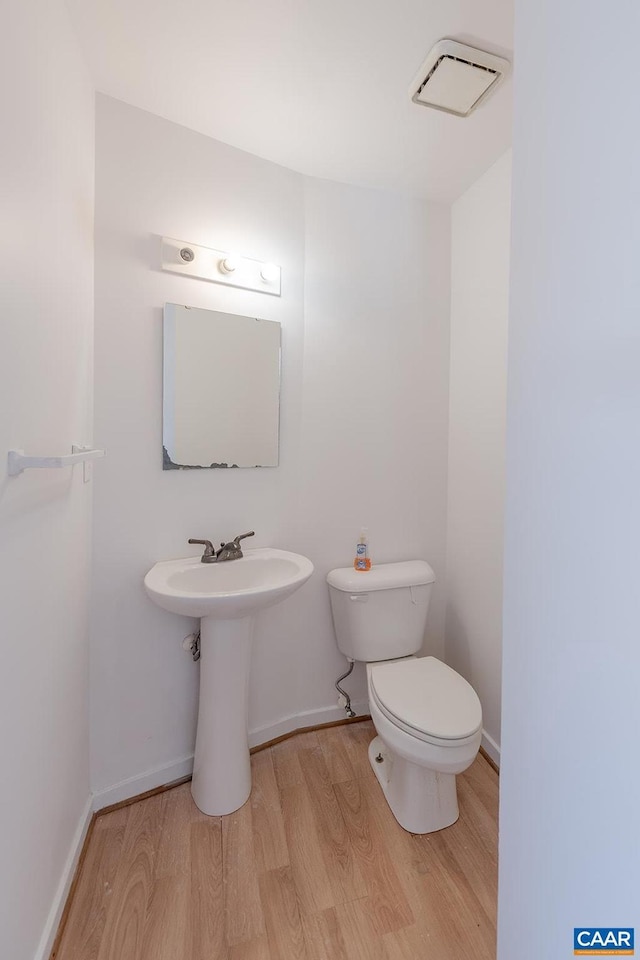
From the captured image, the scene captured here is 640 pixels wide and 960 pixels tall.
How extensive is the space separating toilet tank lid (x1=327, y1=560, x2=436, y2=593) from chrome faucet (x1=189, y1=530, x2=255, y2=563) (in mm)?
447

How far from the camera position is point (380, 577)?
1696 millimetres

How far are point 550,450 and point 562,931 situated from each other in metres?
0.61

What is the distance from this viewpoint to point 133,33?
1.12 meters

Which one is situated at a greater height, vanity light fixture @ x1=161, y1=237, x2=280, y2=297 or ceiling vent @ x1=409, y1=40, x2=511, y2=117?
ceiling vent @ x1=409, y1=40, x2=511, y2=117

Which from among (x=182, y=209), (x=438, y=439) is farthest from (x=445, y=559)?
(x=182, y=209)

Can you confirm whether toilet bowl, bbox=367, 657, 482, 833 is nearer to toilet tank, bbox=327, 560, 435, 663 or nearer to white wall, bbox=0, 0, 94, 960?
toilet tank, bbox=327, 560, 435, 663

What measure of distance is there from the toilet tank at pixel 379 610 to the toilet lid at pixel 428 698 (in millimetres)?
83

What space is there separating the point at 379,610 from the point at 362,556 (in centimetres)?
24

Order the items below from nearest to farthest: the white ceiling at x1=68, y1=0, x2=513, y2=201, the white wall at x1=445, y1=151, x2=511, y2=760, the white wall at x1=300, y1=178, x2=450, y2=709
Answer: the white ceiling at x1=68, y1=0, x2=513, y2=201
the white wall at x1=445, y1=151, x2=511, y2=760
the white wall at x1=300, y1=178, x2=450, y2=709

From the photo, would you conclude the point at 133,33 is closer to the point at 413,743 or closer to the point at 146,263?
the point at 146,263

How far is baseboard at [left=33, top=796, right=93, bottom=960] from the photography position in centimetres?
96

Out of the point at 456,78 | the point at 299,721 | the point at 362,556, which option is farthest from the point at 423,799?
the point at 456,78

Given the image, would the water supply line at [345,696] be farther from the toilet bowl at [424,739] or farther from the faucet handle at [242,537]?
the faucet handle at [242,537]

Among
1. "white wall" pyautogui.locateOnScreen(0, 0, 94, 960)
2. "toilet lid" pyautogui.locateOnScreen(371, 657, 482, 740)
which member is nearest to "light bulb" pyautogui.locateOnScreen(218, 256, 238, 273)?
"white wall" pyautogui.locateOnScreen(0, 0, 94, 960)
